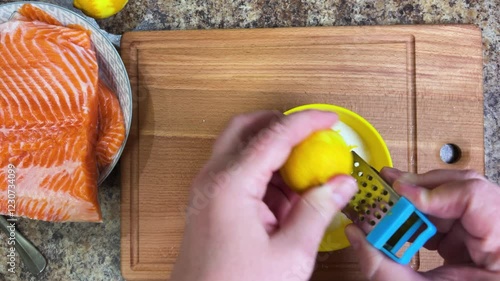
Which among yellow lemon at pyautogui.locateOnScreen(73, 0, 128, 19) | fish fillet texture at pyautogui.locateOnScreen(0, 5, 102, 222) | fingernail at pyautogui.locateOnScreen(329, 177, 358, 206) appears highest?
yellow lemon at pyautogui.locateOnScreen(73, 0, 128, 19)

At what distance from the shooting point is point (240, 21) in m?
1.11

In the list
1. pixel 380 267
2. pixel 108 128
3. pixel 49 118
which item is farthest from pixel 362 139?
pixel 49 118

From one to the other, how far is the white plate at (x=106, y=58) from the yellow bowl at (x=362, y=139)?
350 millimetres

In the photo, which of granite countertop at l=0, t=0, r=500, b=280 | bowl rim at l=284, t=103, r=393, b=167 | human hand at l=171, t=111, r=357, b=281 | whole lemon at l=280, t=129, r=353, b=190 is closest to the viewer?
human hand at l=171, t=111, r=357, b=281

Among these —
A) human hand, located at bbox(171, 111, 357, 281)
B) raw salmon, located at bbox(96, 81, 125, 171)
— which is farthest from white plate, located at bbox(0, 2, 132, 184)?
human hand, located at bbox(171, 111, 357, 281)

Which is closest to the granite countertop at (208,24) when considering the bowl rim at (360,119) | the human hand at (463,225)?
the bowl rim at (360,119)

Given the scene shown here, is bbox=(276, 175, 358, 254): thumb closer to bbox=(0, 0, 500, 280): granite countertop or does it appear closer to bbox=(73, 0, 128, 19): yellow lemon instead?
bbox=(0, 0, 500, 280): granite countertop

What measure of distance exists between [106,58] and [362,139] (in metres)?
0.59

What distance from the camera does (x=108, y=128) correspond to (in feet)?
3.37

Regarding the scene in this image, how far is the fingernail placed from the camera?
743mm

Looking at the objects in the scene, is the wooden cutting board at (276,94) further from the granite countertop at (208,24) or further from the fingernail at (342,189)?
the fingernail at (342,189)

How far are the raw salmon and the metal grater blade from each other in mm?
504

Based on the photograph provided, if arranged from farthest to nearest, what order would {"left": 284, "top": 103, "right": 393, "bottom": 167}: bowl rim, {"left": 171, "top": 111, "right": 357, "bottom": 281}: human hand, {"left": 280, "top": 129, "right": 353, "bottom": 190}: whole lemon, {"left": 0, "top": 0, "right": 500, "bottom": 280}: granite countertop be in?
{"left": 0, "top": 0, "right": 500, "bottom": 280}: granite countertop
{"left": 284, "top": 103, "right": 393, "bottom": 167}: bowl rim
{"left": 280, "top": 129, "right": 353, "bottom": 190}: whole lemon
{"left": 171, "top": 111, "right": 357, "bottom": 281}: human hand

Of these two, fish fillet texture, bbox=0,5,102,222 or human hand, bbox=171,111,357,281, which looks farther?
fish fillet texture, bbox=0,5,102,222
